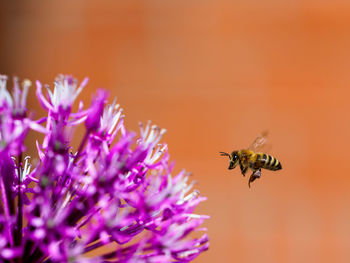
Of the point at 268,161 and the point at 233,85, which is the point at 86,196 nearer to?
the point at 268,161

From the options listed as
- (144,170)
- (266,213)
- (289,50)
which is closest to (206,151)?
(266,213)

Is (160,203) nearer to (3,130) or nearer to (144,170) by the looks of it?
(144,170)

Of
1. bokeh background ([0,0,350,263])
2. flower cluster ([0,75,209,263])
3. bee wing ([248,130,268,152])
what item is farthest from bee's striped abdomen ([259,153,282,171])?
bokeh background ([0,0,350,263])

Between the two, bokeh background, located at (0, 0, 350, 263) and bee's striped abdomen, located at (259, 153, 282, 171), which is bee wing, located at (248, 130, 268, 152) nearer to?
A: bee's striped abdomen, located at (259, 153, 282, 171)

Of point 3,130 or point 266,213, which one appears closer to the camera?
point 3,130

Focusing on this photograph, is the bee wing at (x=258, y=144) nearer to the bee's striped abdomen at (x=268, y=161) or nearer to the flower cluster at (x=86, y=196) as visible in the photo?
the bee's striped abdomen at (x=268, y=161)

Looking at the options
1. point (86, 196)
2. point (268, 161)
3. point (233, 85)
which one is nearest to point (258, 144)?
point (268, 161)

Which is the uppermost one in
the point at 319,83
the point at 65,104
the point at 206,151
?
the point at 319,83
